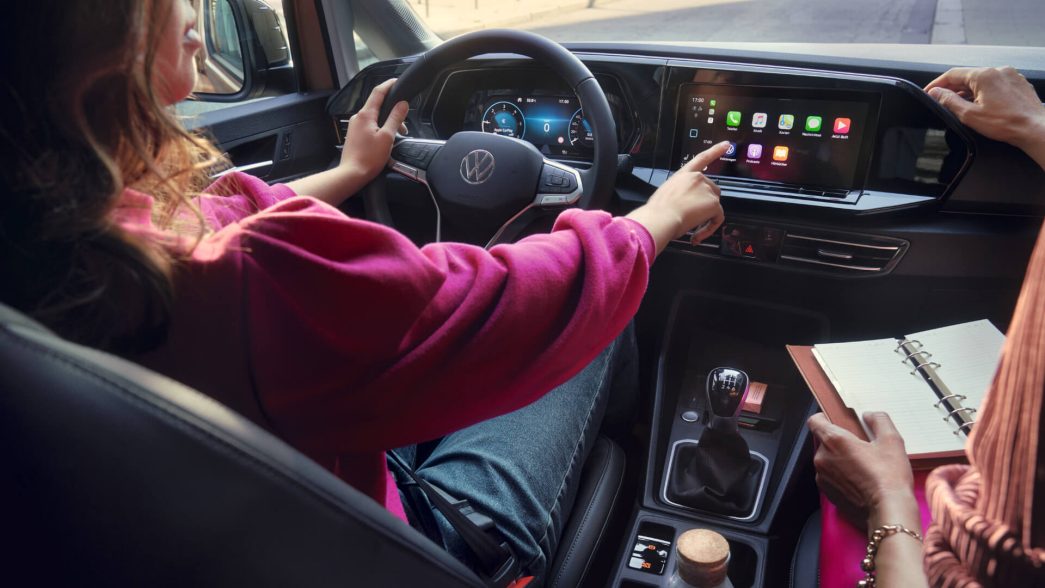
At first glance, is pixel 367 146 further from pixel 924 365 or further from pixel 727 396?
pixel 924 365

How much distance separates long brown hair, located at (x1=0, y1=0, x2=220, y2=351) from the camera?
546 millimetres

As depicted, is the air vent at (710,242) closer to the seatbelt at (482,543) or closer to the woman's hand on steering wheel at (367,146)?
the woman's hand on steering wheel at (367,146)

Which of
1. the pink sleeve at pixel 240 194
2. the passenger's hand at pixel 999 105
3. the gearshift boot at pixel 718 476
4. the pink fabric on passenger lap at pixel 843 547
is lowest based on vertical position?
the gearshift boot at pixel 718 476

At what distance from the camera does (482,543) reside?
0.96 m

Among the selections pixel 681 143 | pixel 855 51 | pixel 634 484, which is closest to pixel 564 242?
pixel 681 143

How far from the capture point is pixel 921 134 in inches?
55.9

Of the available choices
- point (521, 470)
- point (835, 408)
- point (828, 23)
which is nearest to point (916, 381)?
point (835, 408)

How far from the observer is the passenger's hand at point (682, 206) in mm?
1162

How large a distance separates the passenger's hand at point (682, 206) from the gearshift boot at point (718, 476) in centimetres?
41

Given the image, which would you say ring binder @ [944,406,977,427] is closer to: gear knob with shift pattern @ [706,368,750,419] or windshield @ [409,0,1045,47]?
gear knob with shift pattern @ [706,368,750,419]

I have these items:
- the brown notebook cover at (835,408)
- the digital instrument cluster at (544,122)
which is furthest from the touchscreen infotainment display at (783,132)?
the brown notebook cover at (835,408)

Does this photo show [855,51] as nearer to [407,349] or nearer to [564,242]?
[564,242]

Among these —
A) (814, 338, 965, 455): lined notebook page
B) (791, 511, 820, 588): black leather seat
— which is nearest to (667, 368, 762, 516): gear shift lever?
(791, 511, 820, 588): black leather seat

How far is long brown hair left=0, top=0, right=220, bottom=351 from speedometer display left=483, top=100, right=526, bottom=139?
118 cm
